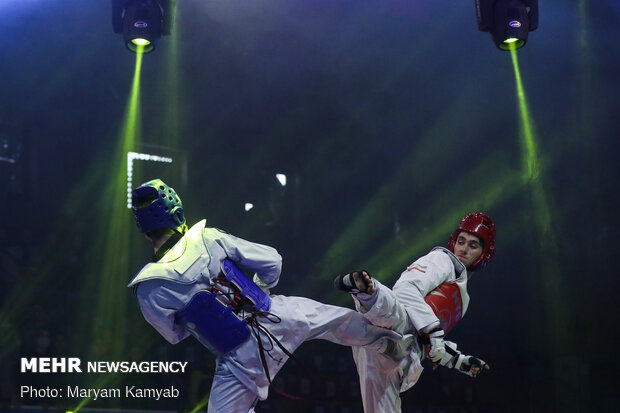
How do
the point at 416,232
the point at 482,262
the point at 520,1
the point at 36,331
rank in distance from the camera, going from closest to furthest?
the point at 482,262
the point at 520,1
the point at 36,331
the point at 416,232

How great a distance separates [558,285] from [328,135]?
304 centimetres

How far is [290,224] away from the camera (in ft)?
26.0

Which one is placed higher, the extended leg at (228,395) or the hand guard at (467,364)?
the hand guard at (467,364)

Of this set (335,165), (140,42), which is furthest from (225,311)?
(335,165)

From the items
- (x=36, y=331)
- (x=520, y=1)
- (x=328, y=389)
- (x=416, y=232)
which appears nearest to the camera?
(x=520, y=1)

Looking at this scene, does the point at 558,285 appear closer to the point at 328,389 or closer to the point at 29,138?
the point at 328,389

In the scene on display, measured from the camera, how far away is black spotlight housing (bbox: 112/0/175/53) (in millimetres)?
5141

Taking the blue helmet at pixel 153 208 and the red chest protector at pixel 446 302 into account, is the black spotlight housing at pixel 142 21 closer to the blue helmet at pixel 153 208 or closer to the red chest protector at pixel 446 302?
the blue helmet at pixel 153 208

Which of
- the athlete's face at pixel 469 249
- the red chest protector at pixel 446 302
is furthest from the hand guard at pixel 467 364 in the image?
the athlete's face at pixel 469 249

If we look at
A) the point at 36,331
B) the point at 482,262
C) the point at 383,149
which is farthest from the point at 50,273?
the point at 482,262

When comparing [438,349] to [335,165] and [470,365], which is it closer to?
[470,365]

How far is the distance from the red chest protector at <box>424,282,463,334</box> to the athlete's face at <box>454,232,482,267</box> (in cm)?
28

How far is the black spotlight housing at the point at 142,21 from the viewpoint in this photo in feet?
16.9

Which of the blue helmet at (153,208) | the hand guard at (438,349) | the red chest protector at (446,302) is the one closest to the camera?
the blue helmet at (153,208)
